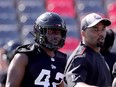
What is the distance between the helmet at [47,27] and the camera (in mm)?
5770

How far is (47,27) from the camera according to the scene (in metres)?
5.80

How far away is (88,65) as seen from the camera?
237 inches

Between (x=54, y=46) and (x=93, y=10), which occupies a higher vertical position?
(x=54, y=46)

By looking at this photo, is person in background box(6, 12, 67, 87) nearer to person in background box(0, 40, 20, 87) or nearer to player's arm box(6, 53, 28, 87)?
player's arm box(6, 53, 28, 87)

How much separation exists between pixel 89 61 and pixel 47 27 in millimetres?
549

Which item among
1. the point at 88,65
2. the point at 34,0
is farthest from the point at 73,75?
the point at 34,0

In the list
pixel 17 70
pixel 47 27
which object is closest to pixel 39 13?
pixel 47 27

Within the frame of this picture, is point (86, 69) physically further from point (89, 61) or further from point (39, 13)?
point (39, 13)

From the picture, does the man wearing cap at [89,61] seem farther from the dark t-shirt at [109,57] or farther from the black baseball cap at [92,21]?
the dark t-shirt at [109,57]

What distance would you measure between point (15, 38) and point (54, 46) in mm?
8623

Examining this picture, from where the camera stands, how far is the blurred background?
14.4 meters

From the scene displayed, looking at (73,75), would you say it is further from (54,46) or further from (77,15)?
(77,15)

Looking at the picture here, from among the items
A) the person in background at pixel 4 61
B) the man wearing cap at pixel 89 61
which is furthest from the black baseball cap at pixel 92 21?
the person in background at pixel 4 61

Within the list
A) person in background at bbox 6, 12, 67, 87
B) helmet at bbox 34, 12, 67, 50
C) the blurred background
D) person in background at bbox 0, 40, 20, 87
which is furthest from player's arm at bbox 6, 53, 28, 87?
the blurred background
